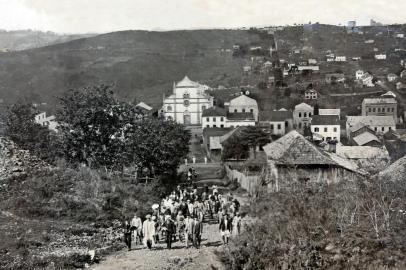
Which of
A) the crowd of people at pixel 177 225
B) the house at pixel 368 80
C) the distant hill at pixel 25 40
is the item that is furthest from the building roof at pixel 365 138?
the distant hill at pixel 25 40

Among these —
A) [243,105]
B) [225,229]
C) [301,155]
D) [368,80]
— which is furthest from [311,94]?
[225,229]

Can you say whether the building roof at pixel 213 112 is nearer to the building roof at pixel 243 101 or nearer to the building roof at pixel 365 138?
the building roof at pixel 243 101

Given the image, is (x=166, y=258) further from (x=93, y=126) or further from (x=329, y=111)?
(x=329, y=111)

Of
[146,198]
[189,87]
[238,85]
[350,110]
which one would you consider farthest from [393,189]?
[238,85]

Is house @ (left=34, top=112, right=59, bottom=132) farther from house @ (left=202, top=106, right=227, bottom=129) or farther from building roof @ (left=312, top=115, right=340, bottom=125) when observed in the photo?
building roof @ (left=312, top=115, right=340, bottom=125)

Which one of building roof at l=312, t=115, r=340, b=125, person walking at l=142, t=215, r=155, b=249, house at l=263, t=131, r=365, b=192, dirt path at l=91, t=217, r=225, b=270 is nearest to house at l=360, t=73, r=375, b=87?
building roof at l=312, t=115, r=340, b=125
